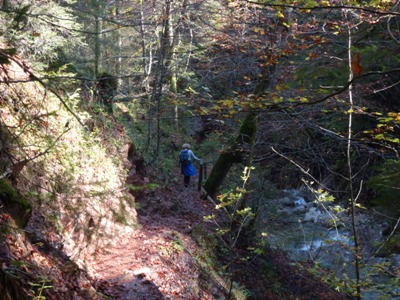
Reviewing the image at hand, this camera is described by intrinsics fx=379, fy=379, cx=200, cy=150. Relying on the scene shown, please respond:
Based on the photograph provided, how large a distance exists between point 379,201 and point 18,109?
7.29m

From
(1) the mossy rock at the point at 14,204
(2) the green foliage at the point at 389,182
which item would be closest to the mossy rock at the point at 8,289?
(1) the mossy rock at the point at 14,204

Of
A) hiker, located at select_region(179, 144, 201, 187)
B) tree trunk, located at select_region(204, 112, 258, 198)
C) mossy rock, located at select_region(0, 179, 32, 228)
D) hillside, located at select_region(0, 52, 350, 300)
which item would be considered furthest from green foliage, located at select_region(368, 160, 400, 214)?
hiker, located at select_region(179, 144, 201, 187)

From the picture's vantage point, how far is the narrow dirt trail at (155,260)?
258 inches

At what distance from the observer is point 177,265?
8188 millimetres

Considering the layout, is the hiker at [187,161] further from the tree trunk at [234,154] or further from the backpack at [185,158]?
the tree trunk at [234,154]

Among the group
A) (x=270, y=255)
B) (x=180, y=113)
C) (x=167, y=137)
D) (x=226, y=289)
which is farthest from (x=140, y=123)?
(x=226, y=289)

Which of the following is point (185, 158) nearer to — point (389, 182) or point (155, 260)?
point (155, 260)

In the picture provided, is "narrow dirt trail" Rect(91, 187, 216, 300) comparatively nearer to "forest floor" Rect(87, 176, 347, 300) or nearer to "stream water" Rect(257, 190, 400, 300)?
"forest floor" Rect(87, 176, 347, 300)

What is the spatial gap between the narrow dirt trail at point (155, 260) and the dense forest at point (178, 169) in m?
0.04

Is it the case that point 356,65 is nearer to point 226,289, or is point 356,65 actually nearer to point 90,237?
point 90,237

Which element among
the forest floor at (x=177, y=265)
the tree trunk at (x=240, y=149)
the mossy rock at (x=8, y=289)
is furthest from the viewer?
the tree trunk at (x=240, y=149)

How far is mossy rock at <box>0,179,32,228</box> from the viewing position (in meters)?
5.00

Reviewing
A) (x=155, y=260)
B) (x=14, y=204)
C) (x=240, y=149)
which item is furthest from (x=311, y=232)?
(x=14, y=204)

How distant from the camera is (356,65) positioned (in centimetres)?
284
